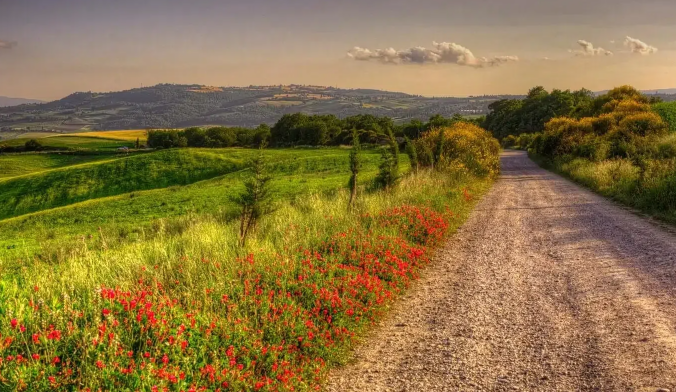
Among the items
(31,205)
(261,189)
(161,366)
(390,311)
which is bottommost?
(31,205)

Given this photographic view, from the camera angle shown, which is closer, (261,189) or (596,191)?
(261,189)

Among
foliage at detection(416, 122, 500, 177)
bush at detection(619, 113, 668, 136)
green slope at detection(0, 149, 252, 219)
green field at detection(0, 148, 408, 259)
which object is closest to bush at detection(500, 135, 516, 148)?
green field at detection(0, 148, 408, 259)

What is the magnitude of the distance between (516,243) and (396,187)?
21.5 ft

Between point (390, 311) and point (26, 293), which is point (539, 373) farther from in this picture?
point (26, 293)

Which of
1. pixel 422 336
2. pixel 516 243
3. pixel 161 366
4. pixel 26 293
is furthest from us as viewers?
pixel 516 243

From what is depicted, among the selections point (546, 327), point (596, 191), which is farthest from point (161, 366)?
point (596, 191)

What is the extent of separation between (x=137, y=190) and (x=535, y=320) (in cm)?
4946

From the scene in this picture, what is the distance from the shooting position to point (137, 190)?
48.4m

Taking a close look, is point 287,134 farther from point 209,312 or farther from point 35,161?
point 209,312

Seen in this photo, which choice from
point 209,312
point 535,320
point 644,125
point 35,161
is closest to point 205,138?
point 35,161

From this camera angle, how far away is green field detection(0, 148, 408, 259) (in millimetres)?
26062

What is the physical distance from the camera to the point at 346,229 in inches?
414

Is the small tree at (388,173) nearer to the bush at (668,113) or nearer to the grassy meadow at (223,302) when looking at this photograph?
the grassy meadow at (223,302)

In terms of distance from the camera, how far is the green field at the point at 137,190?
26062 millimetres
